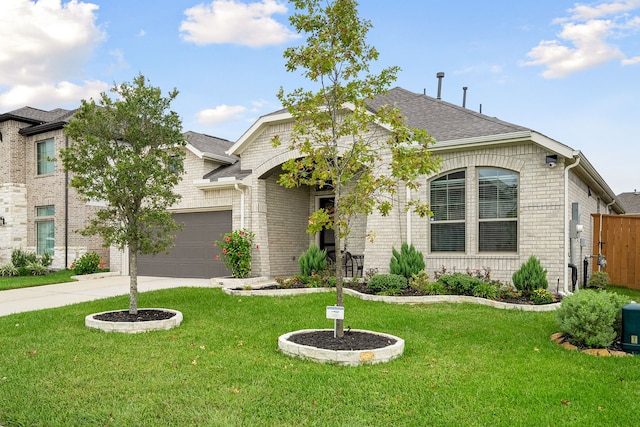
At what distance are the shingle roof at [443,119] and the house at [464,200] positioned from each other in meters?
0.03

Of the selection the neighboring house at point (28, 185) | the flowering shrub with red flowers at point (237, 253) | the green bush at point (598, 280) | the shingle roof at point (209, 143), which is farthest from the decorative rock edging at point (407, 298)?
the neighboring house at point (28, 185)

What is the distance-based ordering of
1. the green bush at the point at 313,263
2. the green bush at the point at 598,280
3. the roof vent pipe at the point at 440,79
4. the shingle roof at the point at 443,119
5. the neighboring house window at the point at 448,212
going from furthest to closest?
the roof vent pipe at the point at 440,79 < the green bush at the point at 313,263 < the green bush at the point at 598,280 < the neighboring house window at the point at 448,212 < the shingle roof at the point at 443,119

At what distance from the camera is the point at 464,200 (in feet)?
35.7

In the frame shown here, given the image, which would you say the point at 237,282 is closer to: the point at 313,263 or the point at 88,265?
the point at 313,263

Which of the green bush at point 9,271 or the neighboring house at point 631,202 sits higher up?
the neighboring house at point 631,202

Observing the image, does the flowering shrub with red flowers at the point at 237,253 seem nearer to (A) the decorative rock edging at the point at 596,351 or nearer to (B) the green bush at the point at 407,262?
(B) the green bush at the point at 407,262

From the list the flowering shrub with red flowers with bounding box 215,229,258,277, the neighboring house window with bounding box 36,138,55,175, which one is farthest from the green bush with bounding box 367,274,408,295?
the neighboring house window with bounding box 36,138,55,175

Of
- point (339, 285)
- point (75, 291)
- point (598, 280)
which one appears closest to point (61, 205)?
point (75, 291)

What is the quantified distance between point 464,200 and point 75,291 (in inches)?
392

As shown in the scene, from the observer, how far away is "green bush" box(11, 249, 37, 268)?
17859 millimetres

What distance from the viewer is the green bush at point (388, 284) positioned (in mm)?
10062

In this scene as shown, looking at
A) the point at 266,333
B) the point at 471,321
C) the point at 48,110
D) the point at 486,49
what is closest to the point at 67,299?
the point at 266,333

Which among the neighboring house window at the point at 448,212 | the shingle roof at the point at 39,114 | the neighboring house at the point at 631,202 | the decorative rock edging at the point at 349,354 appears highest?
the shingle roof at the point at 39,114

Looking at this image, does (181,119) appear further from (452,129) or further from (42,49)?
(42,49)
